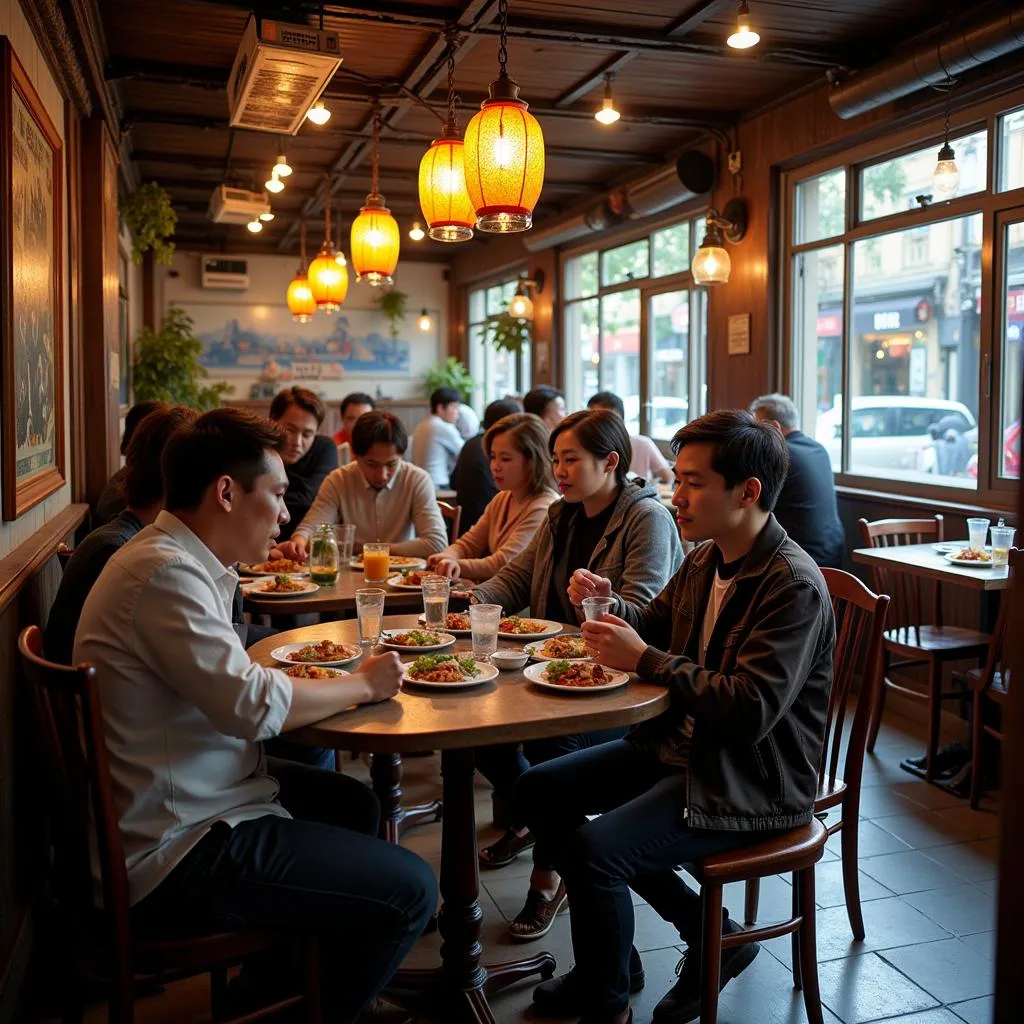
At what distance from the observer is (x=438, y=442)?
7.98 meters

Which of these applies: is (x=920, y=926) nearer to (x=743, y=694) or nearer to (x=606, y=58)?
(x=743, y=694)

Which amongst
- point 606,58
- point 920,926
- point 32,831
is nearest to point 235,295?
point 606,58

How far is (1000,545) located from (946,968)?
1.88 m

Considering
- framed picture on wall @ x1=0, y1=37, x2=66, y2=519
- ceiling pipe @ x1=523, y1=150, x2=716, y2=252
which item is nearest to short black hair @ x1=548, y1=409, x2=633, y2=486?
framed picture on wall @ x1=0, y1=37, x2=66, y2=519

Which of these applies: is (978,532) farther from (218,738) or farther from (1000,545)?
(218,738)

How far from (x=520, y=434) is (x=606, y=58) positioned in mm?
2783

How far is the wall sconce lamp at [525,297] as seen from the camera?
941 centimetres

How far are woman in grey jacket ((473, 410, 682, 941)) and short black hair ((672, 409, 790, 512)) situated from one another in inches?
28.2

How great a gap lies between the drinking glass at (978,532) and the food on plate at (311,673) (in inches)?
119

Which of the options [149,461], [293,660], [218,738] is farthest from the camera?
[149,461]

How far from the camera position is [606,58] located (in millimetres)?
5484

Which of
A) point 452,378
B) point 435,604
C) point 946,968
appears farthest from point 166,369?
point 946,968

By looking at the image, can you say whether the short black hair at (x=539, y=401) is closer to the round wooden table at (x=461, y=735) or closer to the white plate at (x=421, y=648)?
the round wooden table at (x=461, y=735)

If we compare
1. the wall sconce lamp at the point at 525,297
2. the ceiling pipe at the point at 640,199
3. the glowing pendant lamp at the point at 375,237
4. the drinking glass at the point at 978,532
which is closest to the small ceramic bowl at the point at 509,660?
the drinking glass at the point at 978,532
